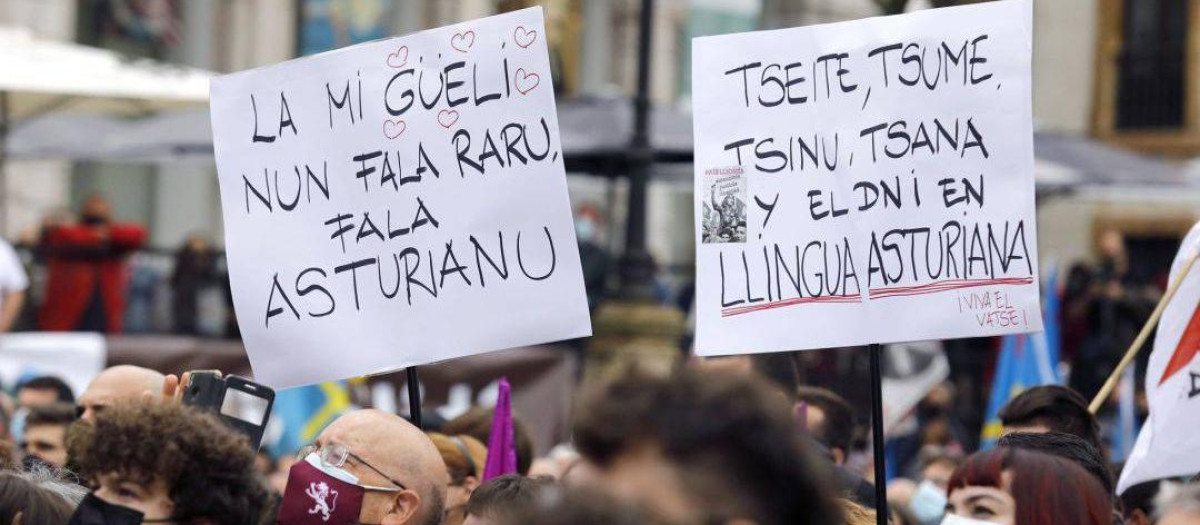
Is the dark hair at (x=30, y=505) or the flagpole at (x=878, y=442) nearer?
the dark hair at (x=30, y=505)

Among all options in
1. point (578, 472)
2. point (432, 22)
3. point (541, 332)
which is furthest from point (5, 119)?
point (578, 472)

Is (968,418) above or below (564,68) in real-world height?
below

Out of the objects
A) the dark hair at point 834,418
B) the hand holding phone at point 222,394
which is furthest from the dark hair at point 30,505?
the dark hair at point 834,418

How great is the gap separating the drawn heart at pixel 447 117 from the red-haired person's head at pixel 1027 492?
144cm

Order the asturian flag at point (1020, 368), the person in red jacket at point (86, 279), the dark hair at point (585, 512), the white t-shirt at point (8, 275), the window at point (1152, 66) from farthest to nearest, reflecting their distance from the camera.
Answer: the window at point (1152, 66) → the person in red jacket at point (86, 279) → the asturian flag at point (1020, 368) → the white t-shirt at point (8, 275) → the dark hair at point (585, 512)

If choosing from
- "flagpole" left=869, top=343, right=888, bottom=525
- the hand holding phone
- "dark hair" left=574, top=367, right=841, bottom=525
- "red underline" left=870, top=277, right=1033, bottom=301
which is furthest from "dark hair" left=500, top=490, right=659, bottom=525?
"red underline" left=870, top=277, right=1033, bottom=301

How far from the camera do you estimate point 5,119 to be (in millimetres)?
13305

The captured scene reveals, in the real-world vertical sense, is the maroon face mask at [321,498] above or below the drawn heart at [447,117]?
below

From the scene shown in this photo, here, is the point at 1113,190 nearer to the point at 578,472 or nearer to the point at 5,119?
the point at 5,119

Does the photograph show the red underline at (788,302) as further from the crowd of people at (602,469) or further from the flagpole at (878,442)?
the crowd of people at (602,469)

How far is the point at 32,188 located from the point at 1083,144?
9.21 meters

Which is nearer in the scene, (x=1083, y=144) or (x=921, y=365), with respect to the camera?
(x=921, y=365)

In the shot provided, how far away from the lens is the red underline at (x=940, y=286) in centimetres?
445

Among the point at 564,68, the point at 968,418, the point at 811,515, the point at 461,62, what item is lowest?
the point at 968,418
